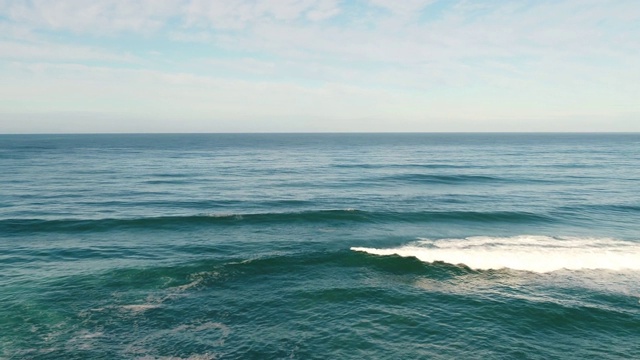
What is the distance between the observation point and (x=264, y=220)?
184 ft

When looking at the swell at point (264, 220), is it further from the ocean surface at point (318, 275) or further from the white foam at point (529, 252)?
the white foam at point (529, 252)

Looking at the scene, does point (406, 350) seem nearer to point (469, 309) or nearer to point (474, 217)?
point (469, 309)

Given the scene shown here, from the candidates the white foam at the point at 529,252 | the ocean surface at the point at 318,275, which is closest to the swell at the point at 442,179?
the ocean surface at the point at 318,275

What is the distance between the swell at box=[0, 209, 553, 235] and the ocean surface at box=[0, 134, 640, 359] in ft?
1.14

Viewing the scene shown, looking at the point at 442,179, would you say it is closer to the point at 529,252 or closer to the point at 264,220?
the point at 264,220

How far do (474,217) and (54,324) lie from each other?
4903 cm

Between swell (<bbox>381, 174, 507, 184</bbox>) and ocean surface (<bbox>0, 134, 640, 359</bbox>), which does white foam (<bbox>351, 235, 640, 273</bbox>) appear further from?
swell (<bbox>381, 174, 507, 184</bbox>)

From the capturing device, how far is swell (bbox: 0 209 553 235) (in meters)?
52.5

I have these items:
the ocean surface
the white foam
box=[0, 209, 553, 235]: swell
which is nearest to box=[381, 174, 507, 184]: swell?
the ocean surface

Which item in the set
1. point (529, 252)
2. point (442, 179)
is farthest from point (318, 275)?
point (442, 179)

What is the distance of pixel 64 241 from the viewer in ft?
154

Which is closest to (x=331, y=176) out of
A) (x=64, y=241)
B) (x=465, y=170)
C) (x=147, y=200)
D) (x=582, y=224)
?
(x=465, y=170)

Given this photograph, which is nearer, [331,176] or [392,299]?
[392,299]

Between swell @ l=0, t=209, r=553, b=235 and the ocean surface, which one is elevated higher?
swell @ l=0, t=209, r=553, b=235
